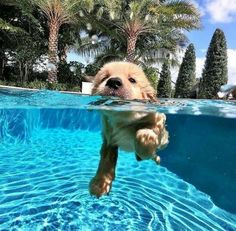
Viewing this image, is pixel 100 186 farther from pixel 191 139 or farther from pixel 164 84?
pixel 164 84

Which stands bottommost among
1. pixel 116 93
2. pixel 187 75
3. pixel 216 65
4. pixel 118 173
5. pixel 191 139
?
pixel 118 173

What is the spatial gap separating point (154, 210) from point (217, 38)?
712 inches

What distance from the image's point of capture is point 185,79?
2377 centimetres

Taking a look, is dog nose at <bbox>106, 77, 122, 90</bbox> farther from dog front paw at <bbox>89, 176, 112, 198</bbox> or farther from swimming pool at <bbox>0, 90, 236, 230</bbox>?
dog front paw at <bbox>89, 176, 112, 198</bbox>

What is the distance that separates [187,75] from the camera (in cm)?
2386

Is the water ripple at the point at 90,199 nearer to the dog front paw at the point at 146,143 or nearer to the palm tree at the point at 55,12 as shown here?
the dog front paw at the point at 146,143

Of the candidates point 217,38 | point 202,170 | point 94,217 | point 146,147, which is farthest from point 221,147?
point 217,38

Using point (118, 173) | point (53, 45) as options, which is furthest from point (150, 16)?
point (118, 173)

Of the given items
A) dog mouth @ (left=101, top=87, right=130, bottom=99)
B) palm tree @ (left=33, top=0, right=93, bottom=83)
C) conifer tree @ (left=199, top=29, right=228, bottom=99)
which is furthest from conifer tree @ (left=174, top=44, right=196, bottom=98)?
dog mouth @ (left=101, top=87, right=130, bottom=99)

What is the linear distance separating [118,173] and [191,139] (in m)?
3.50

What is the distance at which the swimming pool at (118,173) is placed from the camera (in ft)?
15.6

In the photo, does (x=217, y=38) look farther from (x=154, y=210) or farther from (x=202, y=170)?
(x=154, y=210)

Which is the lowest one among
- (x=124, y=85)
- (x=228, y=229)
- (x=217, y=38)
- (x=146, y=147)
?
(x=228, y=229)

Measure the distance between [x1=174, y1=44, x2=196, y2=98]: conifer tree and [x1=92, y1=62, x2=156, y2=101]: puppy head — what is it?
19.5 meters
